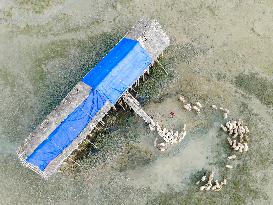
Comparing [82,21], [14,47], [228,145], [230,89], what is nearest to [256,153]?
[228,145]

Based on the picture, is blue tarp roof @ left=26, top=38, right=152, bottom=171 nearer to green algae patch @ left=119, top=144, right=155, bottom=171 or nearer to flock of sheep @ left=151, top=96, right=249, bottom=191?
green algae patch @ left=119, top=144, right=155, bottom=171

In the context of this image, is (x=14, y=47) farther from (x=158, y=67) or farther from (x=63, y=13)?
(x=158, y=67)

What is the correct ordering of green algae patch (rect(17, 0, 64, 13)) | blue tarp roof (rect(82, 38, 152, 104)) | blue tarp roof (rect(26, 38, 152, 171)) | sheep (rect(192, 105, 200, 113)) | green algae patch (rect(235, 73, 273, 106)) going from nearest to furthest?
blue tarp roof (rect(26, 38, 152, 171)) → blue tarp roof (rect(82, 38, 152, 104)) → sheep (rect(192, 105, 200, 113)) → green algae patch (rect(235, 73, 273, 106)) → green algae patch (rect(17, 0, 64, 13))

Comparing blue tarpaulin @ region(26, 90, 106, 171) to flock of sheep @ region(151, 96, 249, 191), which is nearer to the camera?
blue tarpaulin @ region(26, 90, 106, 171)

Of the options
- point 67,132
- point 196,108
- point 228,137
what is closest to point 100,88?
point 67,132

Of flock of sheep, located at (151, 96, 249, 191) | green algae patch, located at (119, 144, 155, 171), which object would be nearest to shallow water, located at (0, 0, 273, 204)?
green algae patch, located at (119, 144, 155, 171)

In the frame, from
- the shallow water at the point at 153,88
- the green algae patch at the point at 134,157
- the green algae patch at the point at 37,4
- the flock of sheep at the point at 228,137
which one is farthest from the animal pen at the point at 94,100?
the green algae patch at the point at 37,4

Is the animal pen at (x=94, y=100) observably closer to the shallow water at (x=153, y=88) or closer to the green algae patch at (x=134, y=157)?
the green algae patch at (x=134, y=157)
